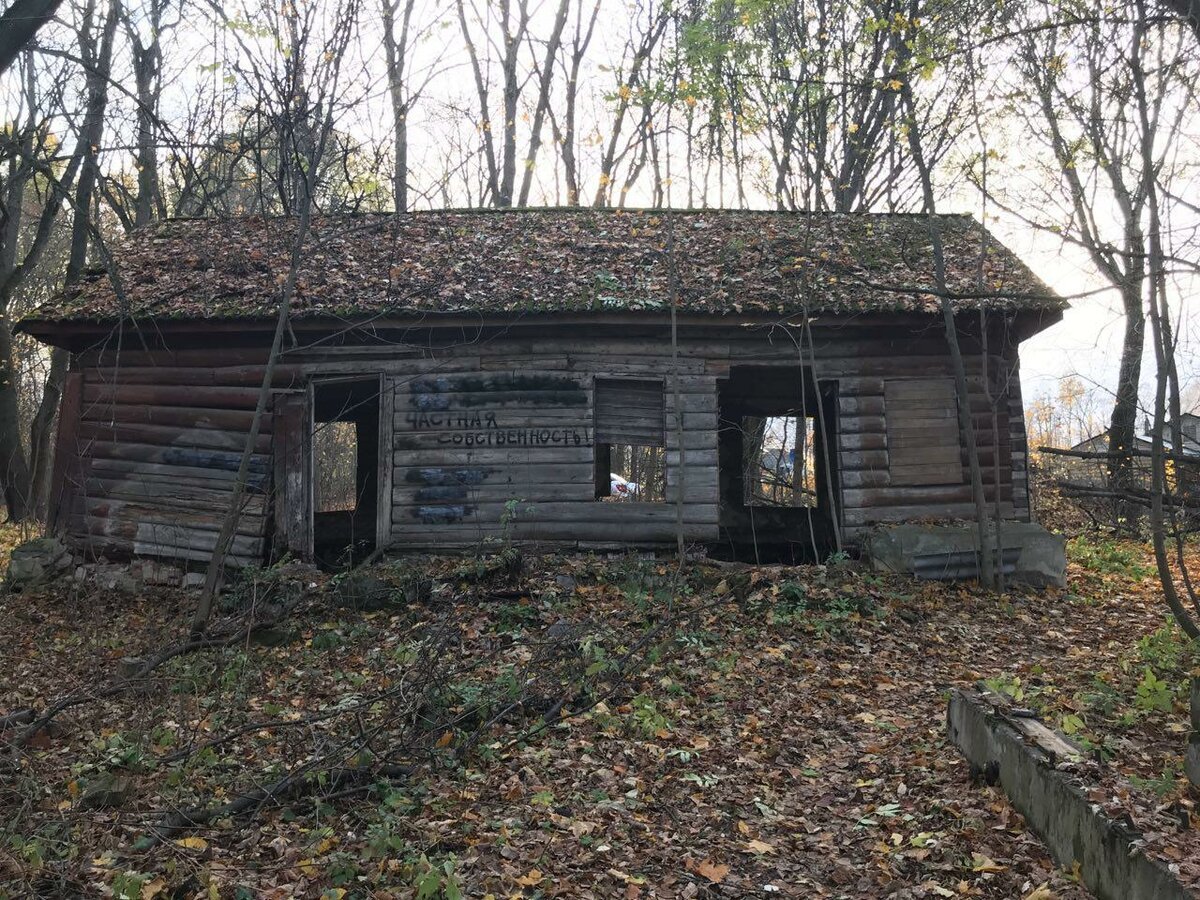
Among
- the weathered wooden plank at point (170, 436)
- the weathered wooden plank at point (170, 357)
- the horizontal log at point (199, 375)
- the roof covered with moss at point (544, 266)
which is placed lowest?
the weathered wooden plank at point (170, 436)

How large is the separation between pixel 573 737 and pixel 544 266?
7.85 m

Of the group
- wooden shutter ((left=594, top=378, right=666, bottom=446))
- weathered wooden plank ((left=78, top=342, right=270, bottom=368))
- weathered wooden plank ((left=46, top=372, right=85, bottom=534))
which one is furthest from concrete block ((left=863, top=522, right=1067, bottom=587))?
weathered wooden plank ((left=46, top=372, right=85, bottom=534))

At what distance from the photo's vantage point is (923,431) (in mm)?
12641

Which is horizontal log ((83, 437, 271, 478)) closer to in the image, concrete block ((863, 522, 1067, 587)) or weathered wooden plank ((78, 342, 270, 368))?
weathered wooden plank ((78, 342, 270, 368))

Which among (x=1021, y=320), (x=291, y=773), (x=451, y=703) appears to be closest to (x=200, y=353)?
(x=451, y=703)

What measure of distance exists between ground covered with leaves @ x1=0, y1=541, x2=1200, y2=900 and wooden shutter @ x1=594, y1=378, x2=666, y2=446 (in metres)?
1.92

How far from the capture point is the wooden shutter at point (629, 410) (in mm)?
12773

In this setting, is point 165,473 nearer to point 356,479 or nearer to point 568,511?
point 356,479

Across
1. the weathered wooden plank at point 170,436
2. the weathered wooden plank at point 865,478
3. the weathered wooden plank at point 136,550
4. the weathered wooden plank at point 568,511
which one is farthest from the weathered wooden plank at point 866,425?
the weathered wooden plank at point 136,550

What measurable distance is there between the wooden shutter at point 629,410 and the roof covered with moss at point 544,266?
116cm

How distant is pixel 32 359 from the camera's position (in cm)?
2522

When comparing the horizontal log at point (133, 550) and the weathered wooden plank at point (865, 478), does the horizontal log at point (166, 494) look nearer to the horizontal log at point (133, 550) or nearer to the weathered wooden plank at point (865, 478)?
the horizontal log at point (133, 550)

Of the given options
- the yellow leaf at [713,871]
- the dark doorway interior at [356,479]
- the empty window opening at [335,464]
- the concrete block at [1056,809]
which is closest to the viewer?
the concrete block at [1056,809]

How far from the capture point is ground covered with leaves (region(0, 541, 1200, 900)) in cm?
494
